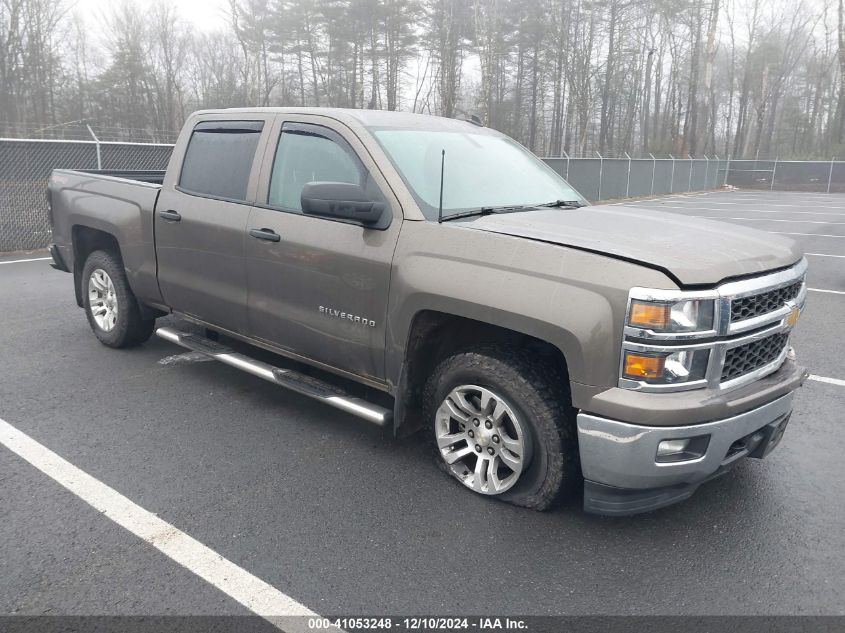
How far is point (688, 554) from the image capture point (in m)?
3.05

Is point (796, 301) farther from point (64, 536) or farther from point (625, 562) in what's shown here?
point (64, 536)

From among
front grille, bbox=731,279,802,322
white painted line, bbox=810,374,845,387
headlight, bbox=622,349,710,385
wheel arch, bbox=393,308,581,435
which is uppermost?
front grille, bbox=731,279,802,322

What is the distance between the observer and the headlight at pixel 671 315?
2725mm

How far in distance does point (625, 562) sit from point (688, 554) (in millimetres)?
306

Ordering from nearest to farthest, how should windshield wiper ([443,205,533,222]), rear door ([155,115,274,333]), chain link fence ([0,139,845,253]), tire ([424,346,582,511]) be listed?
tire ([424,346,582,511]) → windshield wiper ([443,205,533,222]) → rear door ([155,115,274,333]) → chain link fence ([0,139,845,253])

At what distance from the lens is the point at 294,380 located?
4.10 m

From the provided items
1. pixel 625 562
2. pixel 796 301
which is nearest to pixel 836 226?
pixel 796 301

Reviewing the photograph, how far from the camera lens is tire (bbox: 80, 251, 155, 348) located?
5.48m

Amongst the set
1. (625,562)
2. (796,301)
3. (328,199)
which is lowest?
(625,562)

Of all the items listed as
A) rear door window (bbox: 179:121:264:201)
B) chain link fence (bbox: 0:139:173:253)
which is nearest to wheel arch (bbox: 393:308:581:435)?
rear door window (bbox: 179:121:264:201)

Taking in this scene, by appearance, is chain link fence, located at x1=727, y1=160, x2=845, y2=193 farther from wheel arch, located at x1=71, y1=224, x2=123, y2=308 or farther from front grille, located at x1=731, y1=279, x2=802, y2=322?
wheel arch, located at x1=71, y1=224, x2=123, y2=308

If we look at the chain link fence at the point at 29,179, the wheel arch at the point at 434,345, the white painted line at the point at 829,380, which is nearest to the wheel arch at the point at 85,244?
the wheel arch at the point at 434,345

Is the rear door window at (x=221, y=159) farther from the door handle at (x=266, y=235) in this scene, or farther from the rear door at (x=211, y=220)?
the door handle at (x=266, y=235)

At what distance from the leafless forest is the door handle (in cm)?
2951
